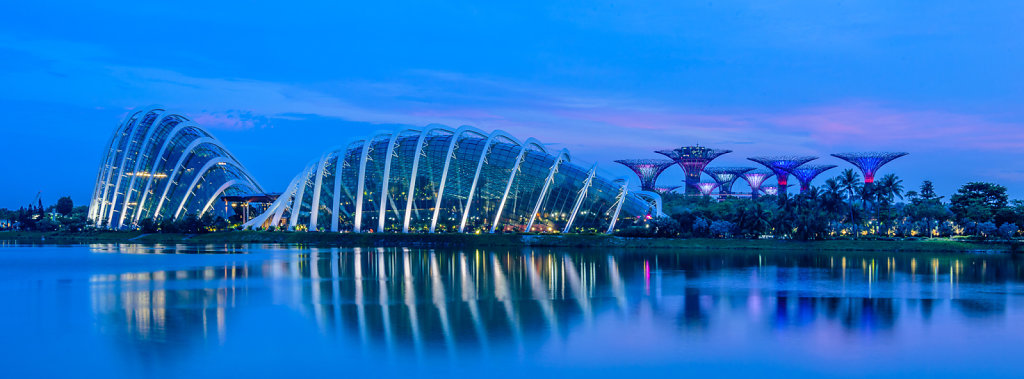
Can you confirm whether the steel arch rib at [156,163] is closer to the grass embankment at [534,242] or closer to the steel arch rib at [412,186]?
the grass embankment at [534,242]

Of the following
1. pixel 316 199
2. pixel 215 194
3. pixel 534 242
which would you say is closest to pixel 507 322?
pixel 534 242

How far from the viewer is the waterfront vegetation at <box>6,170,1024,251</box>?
235 ft

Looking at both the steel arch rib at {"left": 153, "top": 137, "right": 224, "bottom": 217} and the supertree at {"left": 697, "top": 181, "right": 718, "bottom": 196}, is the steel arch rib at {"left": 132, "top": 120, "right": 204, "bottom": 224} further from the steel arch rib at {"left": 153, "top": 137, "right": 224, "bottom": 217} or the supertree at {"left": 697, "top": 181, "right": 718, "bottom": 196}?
the supertree at {"left": 697, "top": 181, "right": 718, "bottom": 196}

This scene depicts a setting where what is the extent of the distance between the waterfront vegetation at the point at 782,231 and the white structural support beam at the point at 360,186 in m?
4.36

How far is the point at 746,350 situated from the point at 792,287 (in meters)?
16.6

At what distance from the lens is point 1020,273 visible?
4588cm

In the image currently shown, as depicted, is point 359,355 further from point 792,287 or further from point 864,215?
point 864,215

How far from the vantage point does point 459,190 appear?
85.1 metres

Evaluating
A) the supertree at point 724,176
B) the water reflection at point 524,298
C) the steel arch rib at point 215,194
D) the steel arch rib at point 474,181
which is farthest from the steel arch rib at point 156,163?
the supertree at point 724,176

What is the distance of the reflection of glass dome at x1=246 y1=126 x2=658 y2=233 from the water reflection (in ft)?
95.1

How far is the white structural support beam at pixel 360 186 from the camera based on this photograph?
84.8m

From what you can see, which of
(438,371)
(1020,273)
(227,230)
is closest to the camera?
(438,371)

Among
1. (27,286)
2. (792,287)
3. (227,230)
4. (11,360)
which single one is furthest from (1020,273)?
(227,230)

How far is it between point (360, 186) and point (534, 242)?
68.8 ft
